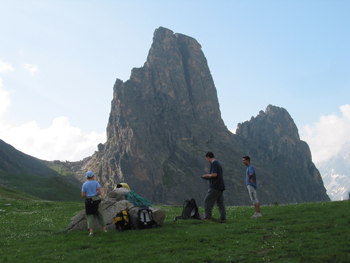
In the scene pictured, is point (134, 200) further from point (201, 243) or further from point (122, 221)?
point (201, 243)

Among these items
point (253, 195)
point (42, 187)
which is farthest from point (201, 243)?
point (42, 187)

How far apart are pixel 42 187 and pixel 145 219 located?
135m

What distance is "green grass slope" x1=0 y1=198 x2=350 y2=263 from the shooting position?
10.4 meters

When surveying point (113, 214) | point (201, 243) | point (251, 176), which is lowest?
point (201, 243)

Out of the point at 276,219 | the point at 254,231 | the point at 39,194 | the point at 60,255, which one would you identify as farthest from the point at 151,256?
the point at 39,194

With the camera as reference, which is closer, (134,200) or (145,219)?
(145,219)

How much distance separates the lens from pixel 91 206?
52.0ft

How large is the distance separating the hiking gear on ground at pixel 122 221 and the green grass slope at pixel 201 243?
1.88 ft

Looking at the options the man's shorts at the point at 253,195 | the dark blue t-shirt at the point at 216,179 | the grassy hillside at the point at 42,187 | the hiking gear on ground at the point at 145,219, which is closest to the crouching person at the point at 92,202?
the hiking gear on ground at the point at 145,219

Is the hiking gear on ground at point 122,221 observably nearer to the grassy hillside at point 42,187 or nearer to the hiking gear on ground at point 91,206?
the hiking gear on ground at point 91,206

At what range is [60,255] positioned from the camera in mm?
12141

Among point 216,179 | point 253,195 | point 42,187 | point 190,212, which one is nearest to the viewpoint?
point 216,179

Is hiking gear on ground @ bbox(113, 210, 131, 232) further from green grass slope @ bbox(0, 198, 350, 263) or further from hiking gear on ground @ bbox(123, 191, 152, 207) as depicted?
hiking gear on ground @ bbox(123, 191, 152, 207)

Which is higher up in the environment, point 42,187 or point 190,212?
point 42,187
